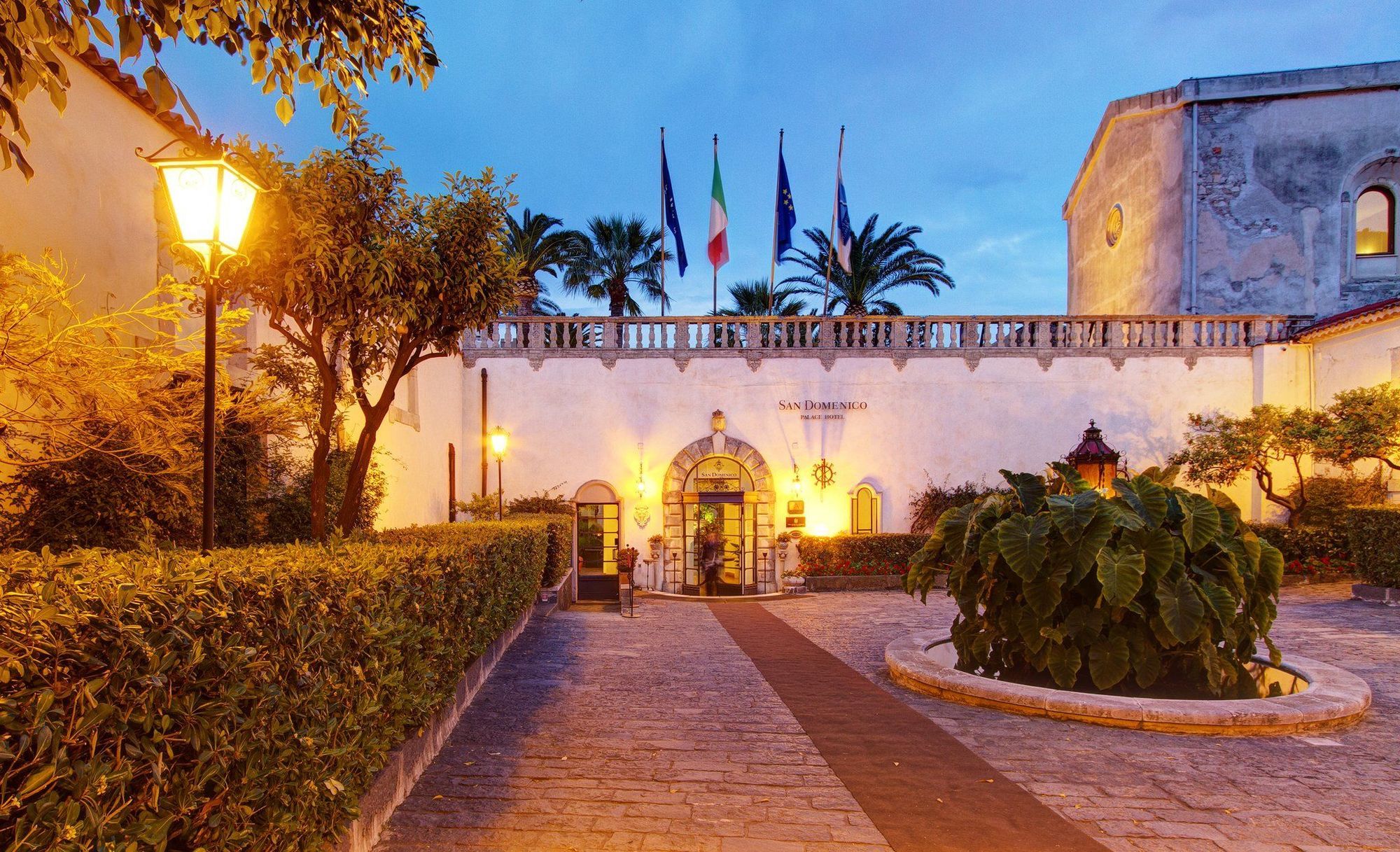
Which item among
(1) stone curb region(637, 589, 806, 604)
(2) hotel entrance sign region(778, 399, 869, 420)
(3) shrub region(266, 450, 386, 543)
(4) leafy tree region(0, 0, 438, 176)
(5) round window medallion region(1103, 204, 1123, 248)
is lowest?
(1) stone curb region(637, 589, 806, 604)

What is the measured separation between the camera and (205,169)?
424cm

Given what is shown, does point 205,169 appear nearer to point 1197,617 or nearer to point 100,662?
point 100,662

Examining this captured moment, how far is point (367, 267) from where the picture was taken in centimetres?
664

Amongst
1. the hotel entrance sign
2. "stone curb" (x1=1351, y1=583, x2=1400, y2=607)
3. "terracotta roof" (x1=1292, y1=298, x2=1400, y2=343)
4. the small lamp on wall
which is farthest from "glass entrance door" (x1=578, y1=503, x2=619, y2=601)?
"terracotta roof" (x1=1292, y1=298, x2=1400, y2=343)

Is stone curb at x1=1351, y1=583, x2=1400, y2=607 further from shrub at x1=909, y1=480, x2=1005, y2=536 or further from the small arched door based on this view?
the small arched door

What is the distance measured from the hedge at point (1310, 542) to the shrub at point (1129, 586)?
12.2 m

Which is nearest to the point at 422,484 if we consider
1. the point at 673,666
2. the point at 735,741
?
the point at 673,666

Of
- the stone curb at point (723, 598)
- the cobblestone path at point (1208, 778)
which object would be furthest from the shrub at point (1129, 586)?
the stone curb at point (723, 598)

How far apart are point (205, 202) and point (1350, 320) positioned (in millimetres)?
20678

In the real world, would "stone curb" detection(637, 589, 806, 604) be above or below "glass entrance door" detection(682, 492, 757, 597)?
below

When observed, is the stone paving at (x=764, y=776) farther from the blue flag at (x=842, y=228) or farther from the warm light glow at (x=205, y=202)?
the blue flag at (x=842, y=228)

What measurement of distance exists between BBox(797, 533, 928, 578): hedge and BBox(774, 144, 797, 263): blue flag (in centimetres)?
753

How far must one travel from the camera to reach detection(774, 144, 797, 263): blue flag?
811 inches

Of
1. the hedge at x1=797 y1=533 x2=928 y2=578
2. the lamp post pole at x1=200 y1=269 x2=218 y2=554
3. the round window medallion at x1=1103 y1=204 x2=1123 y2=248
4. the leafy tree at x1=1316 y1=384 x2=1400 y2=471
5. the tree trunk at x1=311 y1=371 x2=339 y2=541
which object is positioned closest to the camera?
the lamp post pole at x1=200 y1=269 x2=218 y2=554
